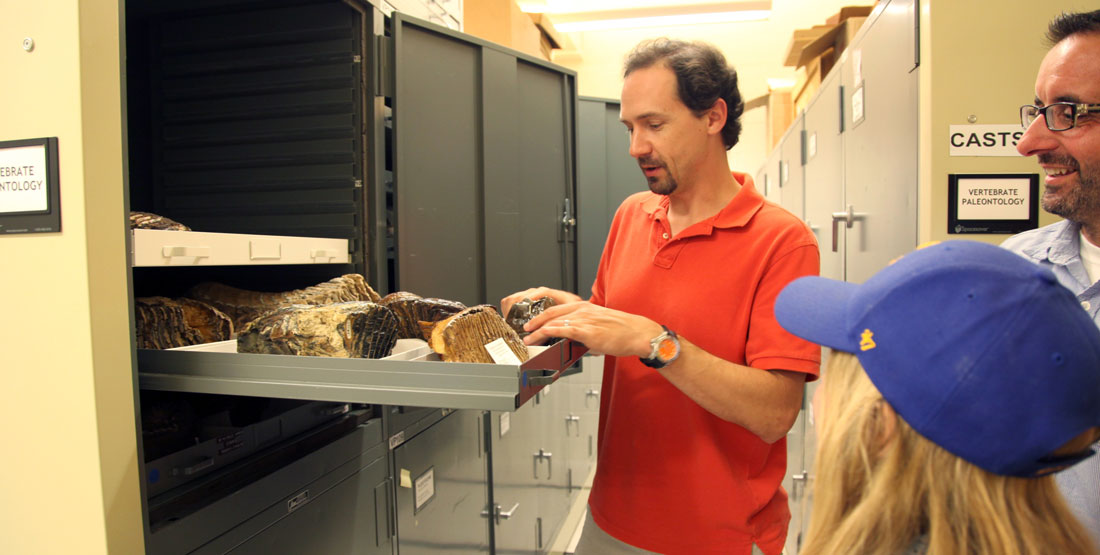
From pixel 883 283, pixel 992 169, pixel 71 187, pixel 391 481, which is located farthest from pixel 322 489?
pixel 992 169

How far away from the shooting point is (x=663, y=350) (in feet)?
3.25

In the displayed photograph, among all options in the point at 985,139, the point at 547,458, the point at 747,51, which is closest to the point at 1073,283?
the point at 985,139

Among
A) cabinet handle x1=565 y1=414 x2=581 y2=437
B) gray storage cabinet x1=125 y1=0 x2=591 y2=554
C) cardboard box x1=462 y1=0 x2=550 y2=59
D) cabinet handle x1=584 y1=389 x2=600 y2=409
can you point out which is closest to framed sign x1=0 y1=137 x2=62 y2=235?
gray storage cabinet x1=125 y1=0 x2=591 y2=554

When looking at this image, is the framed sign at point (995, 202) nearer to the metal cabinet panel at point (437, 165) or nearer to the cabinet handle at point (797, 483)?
the metal cabinet panel at point (437, 165)

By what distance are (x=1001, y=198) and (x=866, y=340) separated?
906mm

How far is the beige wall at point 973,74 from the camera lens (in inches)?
48.6

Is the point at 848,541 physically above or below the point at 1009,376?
below

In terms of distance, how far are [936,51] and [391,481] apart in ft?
5.00

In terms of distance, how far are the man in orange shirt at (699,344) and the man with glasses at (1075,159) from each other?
15.4 inches

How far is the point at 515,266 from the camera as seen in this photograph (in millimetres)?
1668

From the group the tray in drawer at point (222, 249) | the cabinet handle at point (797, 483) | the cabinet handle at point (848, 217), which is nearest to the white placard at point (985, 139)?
the cabinet handle at point (848, 217)

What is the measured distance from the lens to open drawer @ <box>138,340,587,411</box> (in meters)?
0.71

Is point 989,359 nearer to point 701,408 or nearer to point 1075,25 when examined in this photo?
point 701,408

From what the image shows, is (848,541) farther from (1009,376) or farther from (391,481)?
(391,481)
